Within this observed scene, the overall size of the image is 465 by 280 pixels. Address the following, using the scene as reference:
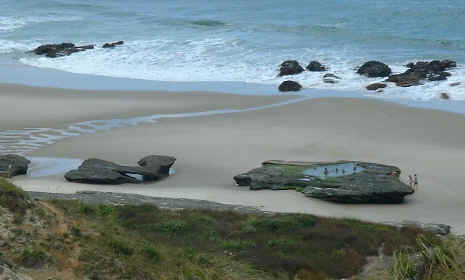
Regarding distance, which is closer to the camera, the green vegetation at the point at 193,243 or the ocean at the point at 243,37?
the green vegetation at the point at 193,243

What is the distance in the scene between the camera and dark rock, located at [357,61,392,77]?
40.0 metres

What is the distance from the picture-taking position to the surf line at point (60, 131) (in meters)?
27.7

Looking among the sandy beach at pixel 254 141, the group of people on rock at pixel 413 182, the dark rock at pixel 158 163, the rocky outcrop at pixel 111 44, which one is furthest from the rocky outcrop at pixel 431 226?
the rocky outcrop at pixel 111 44

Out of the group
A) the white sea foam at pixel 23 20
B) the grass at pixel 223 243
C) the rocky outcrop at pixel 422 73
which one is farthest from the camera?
the white sea foam at pixel 23 20

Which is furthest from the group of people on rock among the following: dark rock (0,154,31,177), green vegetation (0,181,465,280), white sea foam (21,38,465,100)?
white sea foam (21,38,465,100)

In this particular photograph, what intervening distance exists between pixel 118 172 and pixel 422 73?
69.7 ft

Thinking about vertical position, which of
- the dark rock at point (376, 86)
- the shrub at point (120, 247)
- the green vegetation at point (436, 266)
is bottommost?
the shrub at point (120, 247)

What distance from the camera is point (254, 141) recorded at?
28.2 metres

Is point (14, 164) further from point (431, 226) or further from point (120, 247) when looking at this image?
point (431, 226)

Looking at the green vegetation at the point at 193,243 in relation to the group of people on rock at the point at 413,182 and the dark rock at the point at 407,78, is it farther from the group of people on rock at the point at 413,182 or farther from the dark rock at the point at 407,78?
the dark rock at the point at 407,78

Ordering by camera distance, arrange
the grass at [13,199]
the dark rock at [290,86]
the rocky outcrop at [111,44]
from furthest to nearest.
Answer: the rocky outcrop at [111,44]
the dark rock at [290,86]
the grass at [13,199]

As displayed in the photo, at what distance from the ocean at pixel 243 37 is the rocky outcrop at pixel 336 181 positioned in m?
13.2

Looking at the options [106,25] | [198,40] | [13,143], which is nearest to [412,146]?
[13,143]

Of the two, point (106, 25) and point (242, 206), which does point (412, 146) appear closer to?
point (242, 206)
